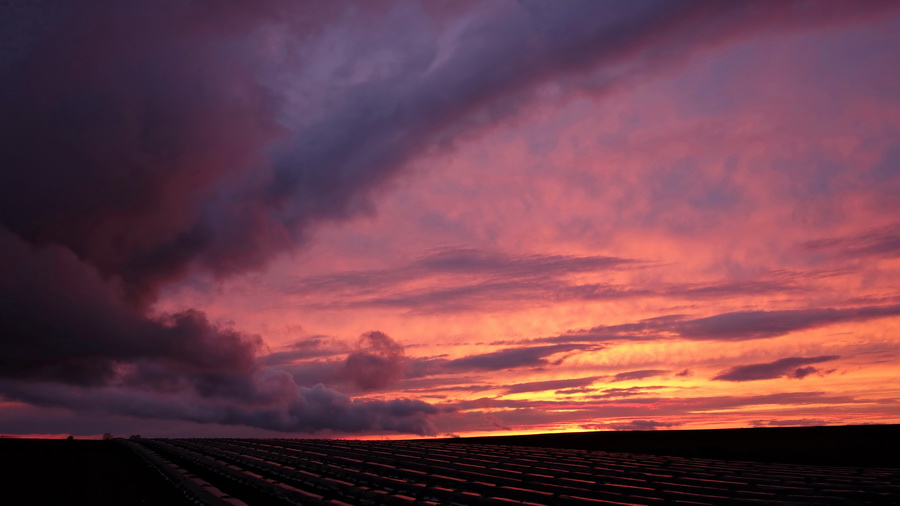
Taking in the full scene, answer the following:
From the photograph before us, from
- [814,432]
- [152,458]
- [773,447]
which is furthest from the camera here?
[814,432]

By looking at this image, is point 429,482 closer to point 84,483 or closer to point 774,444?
point 84,483

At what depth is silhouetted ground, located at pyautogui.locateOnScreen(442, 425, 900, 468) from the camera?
72.9 meters

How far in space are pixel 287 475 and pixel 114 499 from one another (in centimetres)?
974

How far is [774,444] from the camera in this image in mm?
91375

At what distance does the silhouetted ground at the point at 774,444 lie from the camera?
7294 centimetres

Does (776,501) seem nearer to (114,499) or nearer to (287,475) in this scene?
(287,475)

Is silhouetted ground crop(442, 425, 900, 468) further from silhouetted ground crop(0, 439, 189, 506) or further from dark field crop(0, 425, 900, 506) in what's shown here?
silhouetted ground crop(0, 439, 189, 506)

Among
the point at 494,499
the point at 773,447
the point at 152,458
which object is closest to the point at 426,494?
the point at 494,499

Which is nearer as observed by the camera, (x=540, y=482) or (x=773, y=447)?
(x=540, y=482)

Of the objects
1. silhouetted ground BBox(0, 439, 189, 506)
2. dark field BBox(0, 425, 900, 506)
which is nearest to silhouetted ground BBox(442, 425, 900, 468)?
dark field BBox(0, 425, 900, 506)

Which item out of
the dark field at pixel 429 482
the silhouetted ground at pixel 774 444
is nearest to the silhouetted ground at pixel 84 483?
the dark field at pixel 429 482

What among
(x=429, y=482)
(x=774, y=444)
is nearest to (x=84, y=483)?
(x=429, y=482)

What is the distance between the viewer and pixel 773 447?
87.4m

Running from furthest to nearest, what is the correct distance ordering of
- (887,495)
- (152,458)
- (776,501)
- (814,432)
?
(814,432) → (152,458) → (887,495) → (776,501)
